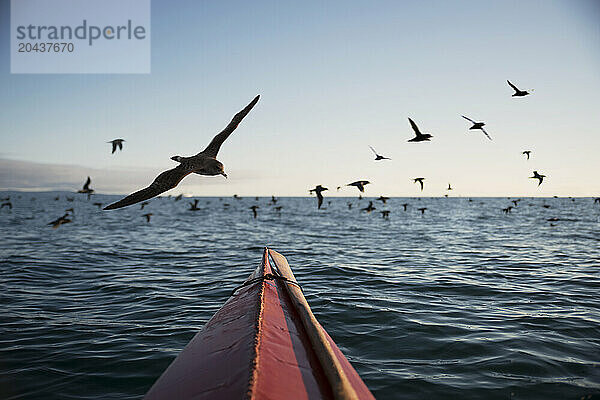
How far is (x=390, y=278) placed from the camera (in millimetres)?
9859

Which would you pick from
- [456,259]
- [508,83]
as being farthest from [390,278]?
[508,83]

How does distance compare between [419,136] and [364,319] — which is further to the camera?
[419,136]

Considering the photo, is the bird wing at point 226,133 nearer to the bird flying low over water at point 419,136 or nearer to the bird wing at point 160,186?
the bird wing at point 160,186

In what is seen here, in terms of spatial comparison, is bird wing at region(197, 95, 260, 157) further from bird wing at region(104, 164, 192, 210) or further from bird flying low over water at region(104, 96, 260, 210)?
bird wing at region(104, 164, 192, 210)

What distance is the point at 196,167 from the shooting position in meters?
6.11

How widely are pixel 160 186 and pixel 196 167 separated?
53.3 inches

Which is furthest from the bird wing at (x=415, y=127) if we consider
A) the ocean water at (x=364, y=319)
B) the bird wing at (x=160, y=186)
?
the bird wing at (x=160, y=186)

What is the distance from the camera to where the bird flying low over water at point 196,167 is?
4.42 meters

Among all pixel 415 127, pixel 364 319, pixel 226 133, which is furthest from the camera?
pixel 415 127

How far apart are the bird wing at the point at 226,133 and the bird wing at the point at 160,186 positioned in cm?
112

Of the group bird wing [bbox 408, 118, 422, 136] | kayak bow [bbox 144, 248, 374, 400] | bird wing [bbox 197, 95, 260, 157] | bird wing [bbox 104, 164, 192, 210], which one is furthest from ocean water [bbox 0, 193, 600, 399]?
bird wing [bbox 408, 118, 422, 136]

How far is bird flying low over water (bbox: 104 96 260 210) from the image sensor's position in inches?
174

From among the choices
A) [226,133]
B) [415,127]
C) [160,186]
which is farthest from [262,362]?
[415,127]

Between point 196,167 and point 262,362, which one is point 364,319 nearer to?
point 196,167
